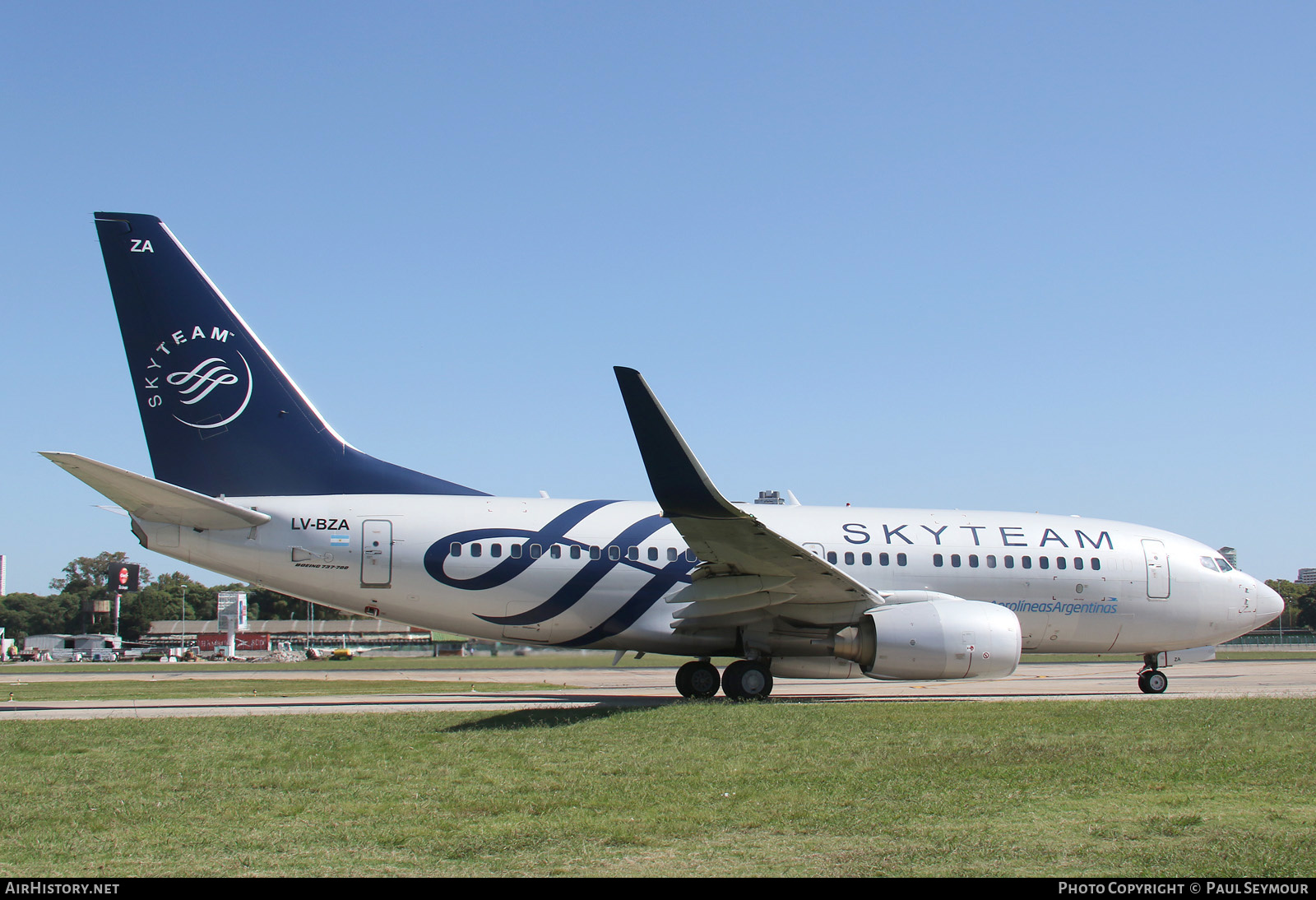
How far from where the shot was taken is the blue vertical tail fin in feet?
51.3

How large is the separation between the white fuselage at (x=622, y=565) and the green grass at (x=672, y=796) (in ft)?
12.3

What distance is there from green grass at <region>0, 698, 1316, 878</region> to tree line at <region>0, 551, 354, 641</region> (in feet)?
270

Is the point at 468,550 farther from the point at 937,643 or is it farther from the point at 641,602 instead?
the point at 937,643

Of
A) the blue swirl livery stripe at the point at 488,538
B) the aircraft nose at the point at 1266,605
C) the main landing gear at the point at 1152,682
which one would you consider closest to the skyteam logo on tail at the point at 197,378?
the blue swirl livery stripe at the point at 488,538

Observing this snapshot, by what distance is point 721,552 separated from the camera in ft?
45.9

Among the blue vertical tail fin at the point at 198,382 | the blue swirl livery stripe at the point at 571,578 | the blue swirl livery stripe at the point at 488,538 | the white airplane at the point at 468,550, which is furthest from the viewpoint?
the blue swirl livery stripe at the point at 571,578

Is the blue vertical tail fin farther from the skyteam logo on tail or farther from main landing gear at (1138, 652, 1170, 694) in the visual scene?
main landing gear at (1138, 652, 1170, 694)

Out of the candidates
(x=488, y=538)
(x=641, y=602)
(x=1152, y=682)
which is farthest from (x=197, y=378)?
(x=1152, y=682)

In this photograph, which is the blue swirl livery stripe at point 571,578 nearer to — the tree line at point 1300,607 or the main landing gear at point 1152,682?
the main landing gear at point 1152,682

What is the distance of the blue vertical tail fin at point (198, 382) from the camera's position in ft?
51.3

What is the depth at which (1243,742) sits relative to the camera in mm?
9680

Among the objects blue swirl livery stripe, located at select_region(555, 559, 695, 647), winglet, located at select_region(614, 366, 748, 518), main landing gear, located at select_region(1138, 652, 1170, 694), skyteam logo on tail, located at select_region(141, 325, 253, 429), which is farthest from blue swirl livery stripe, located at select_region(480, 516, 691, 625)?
main landing gear, located at select_region(1138, 652, 1170, 694)
